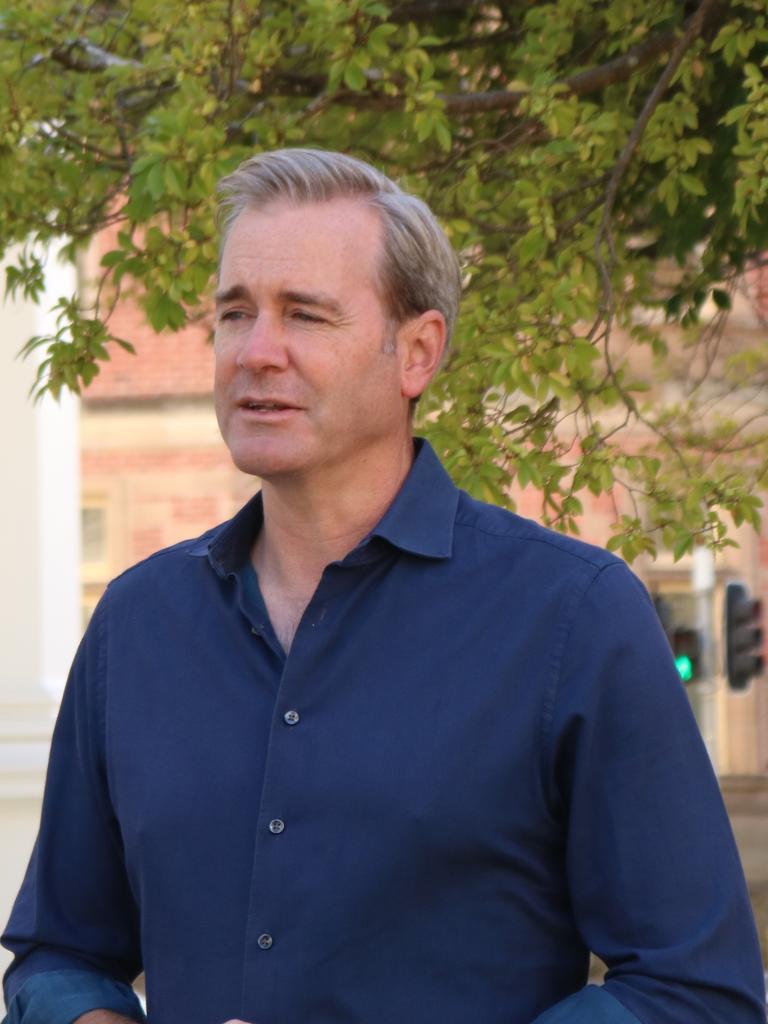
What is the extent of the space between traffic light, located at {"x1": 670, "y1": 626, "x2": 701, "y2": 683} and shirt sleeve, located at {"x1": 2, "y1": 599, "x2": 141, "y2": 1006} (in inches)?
385

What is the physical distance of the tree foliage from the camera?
14.9 ft

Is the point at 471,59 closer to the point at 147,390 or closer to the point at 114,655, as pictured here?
the point at 114,655

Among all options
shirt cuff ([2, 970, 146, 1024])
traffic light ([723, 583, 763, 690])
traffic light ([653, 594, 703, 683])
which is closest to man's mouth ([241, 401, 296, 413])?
shirt cuff ([2, 970, 146, 1024])

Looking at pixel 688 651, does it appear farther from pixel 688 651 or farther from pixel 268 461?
pixel 268 461

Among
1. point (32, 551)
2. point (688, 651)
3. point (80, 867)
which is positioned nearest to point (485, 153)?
point (32, 551)

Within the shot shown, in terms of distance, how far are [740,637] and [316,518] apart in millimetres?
10206

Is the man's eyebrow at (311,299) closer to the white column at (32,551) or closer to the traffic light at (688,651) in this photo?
the white column at (32,551)

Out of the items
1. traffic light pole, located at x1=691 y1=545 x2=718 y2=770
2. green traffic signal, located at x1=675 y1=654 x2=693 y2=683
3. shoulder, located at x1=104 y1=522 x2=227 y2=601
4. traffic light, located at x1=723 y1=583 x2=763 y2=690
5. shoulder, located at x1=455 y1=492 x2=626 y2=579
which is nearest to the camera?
shoulder, located at x1=455 y1=492 x2=626 y2=579

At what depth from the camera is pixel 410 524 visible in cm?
180

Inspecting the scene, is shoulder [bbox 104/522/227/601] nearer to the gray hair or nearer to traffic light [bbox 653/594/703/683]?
the gray hair

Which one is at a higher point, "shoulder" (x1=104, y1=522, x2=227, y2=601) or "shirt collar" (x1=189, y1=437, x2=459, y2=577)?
"shirt collar" (x1=189, y1=437, x2=459, y2=577)

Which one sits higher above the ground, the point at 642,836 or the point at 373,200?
the point at 373,200

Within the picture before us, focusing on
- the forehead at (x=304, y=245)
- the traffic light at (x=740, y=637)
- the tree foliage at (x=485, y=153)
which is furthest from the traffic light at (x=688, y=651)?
the forehead at (x=304, y=245)

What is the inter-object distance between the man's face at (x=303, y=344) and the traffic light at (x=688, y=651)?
9.82 m
